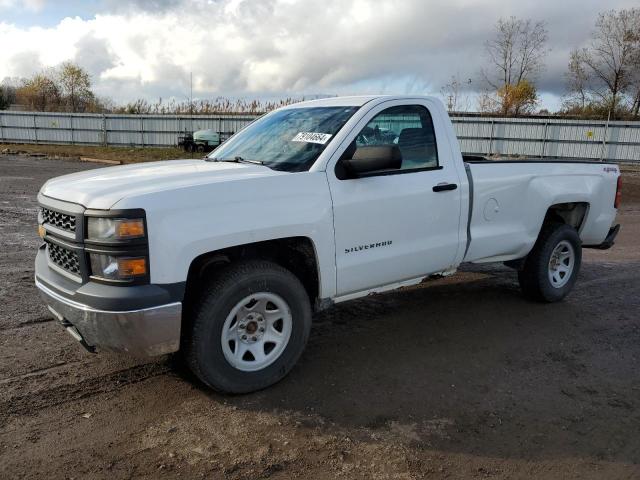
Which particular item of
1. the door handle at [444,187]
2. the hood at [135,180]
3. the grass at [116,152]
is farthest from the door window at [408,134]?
the grass at [116,152]

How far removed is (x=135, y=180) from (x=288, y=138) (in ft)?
4.35

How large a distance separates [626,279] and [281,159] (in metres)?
5.10

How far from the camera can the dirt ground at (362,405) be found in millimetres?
3076

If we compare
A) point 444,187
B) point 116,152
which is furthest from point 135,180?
point 116,152

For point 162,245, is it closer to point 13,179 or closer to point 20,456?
point 20,456

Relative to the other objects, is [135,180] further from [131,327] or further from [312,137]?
[312,137]

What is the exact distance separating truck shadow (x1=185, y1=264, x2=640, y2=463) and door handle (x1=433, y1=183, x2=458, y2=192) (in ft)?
4.35

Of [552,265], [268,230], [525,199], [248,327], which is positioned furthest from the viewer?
[552,265]

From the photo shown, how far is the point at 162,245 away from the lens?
3.25m

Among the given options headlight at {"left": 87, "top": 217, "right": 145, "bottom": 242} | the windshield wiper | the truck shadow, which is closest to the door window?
the windshield wiper

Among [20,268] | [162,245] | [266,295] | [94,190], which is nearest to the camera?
[162,245]

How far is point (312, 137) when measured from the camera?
14.0ft

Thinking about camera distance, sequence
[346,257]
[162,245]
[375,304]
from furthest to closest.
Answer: [375,304]
[346,257]
[162,245]

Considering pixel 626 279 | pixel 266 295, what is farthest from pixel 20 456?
pixel 626 279
